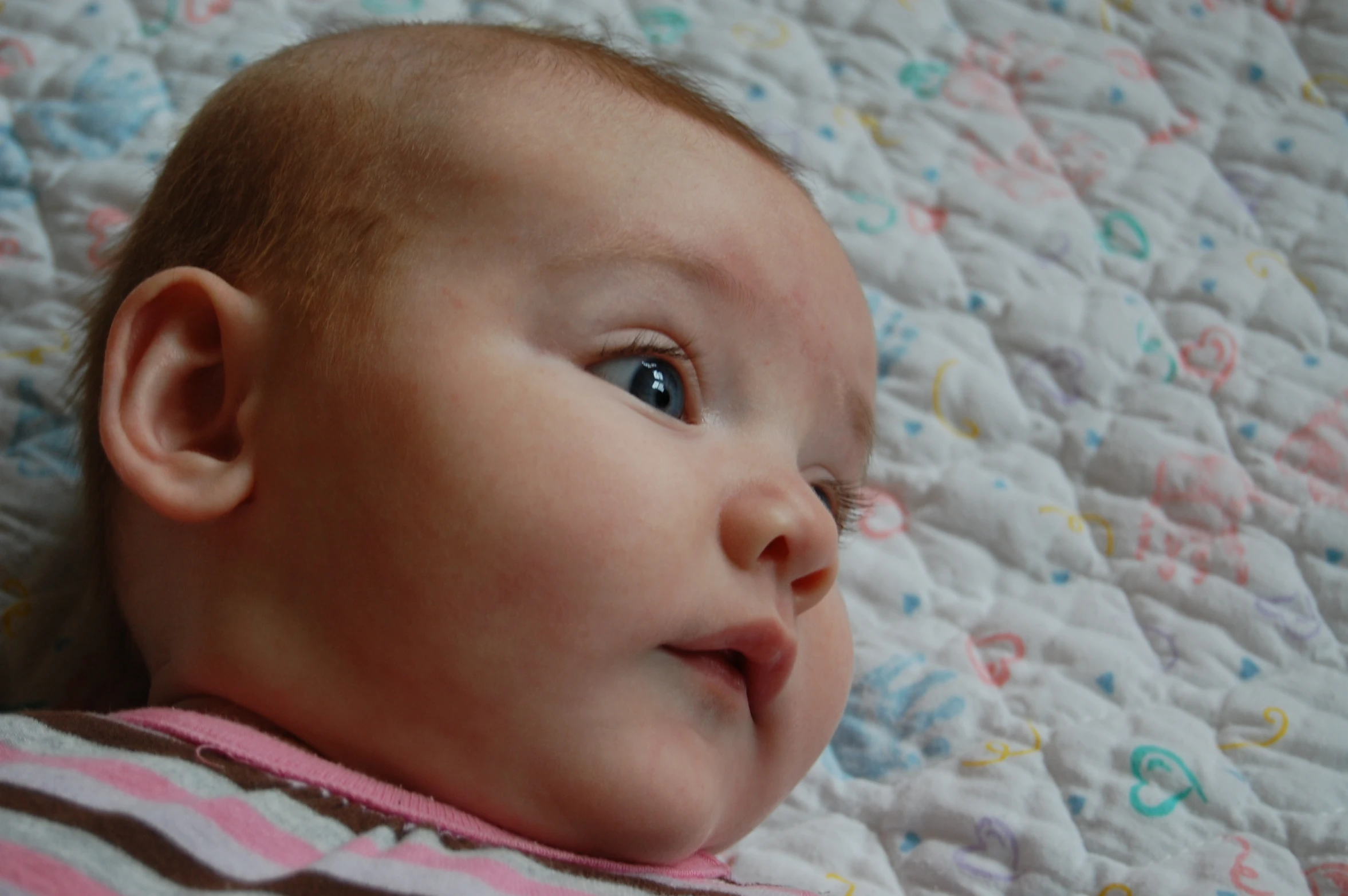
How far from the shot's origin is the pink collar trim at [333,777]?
74 centimetres

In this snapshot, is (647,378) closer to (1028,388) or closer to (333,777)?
(333,777)

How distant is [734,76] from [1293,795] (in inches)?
38.0

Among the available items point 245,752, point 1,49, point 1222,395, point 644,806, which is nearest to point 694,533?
point 644,806

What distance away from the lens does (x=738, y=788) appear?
2.67 ft

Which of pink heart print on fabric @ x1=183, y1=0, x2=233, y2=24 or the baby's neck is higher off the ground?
pink heart print on fabric @ x1=183, y1=0, x2=233, y2=24

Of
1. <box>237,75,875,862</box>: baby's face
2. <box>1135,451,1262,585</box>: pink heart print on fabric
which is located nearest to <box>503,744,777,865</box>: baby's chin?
<box>237,75,875,862</box>: baby's face

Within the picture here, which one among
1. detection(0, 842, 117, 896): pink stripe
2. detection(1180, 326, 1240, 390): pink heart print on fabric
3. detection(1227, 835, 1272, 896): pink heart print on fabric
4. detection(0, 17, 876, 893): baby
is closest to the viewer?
detection(0, 842, 117, 896): pink stripe

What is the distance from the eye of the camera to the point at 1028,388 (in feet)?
4.22

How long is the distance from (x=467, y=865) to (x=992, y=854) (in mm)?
509

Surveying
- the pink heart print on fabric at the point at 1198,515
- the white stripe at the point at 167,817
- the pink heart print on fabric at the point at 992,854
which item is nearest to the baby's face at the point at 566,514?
the white stripe at the point at 167,817

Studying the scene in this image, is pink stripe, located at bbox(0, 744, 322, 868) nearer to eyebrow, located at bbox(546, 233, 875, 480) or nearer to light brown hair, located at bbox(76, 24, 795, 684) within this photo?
light brown hair, located at bbox(76, 24, 795, 684)

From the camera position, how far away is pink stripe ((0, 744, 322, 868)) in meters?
0.68

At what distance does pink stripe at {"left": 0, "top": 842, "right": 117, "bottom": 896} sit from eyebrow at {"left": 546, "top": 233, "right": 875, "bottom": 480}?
1.48ft

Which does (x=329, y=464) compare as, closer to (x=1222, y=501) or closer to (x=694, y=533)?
(x=694, y=533)
